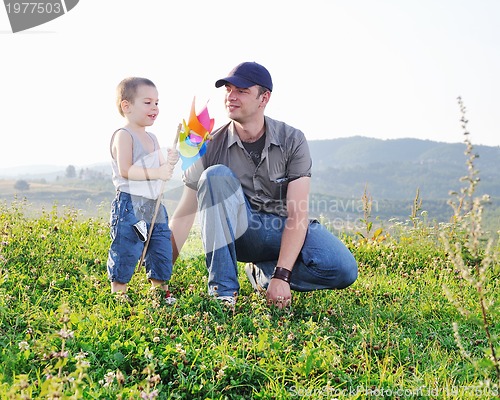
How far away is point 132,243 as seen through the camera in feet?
14.0

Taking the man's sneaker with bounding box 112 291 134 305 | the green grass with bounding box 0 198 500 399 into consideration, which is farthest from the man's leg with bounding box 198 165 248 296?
the man's sneaker with bounding box 112 291 134 305

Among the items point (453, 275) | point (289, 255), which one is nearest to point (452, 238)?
point (453, 275)

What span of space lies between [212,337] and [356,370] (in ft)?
3.02

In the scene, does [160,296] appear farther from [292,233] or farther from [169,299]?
[292,233]

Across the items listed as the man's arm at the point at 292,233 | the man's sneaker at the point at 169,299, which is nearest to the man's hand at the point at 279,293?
the man's arm at the point at 292,233

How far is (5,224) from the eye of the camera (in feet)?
17.6

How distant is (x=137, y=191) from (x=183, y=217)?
0.50 meters

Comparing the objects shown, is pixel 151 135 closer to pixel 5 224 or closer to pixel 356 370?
pixel 5 224

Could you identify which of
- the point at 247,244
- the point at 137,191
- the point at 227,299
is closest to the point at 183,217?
the point at 137,191

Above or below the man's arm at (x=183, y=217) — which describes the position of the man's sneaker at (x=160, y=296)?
below

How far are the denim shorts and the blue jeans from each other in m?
0.47

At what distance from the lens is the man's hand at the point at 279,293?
13.3 ft

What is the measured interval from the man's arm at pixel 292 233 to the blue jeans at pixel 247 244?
0.19 m

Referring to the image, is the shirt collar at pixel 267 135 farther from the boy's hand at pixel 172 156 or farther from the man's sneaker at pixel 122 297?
the man's sneaker at pixel 122 297
